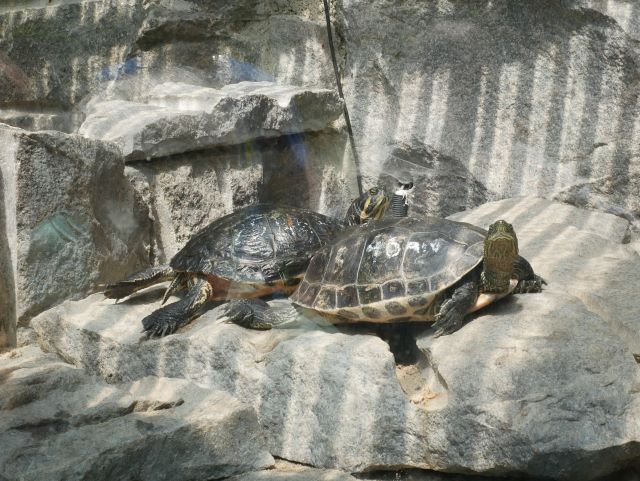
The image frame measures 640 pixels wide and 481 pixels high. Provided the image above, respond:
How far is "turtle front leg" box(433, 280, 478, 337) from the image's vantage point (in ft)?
10.8

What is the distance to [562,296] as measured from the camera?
3480 millimetres

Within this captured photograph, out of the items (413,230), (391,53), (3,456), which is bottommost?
(3,456)

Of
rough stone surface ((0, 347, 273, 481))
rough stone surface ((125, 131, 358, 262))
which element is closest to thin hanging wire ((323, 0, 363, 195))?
rough stone surface ((125, 131, 358, 262))

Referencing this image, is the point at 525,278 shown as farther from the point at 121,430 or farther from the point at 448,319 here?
the point at 121,430

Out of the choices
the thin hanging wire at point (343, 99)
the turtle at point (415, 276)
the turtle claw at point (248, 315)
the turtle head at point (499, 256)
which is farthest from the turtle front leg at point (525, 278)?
the thin hanging wire at point (343, 99)

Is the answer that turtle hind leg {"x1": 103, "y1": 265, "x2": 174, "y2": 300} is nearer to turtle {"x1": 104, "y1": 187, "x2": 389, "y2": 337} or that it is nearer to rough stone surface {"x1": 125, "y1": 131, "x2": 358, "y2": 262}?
turtle {"x1": 104, "y1": 187, "x2": 389, "y2": 337}

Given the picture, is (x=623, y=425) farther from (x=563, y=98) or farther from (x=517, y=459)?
(x=563, y=98)

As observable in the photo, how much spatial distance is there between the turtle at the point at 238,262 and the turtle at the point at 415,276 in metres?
0.31

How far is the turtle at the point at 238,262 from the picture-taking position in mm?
3936

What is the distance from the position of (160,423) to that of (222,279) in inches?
43.2

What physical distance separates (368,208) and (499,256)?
5.16ft

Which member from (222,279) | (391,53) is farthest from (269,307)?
(391,53)

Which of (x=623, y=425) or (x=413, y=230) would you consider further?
(x=413, y=230)

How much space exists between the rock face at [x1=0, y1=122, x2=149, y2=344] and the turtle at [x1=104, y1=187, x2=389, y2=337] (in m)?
0.29
